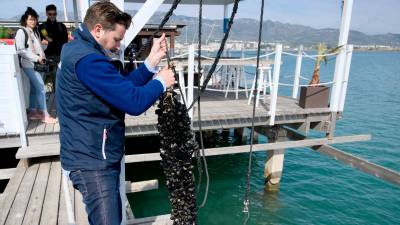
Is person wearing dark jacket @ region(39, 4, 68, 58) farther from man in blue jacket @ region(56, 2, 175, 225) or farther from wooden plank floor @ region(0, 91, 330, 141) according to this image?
man in blue jacket @ region(56, 2, 175, 225)

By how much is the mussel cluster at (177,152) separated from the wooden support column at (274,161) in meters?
5.33

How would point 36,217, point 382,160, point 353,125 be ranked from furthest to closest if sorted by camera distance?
point 353,125, point 382,160, point 36,217

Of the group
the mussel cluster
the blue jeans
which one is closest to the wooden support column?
the blue jeans

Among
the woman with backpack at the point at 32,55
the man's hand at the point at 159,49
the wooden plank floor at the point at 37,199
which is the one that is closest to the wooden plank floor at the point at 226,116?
the woman with backpack at the point at 32,55

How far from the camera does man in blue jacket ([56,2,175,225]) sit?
1.74m

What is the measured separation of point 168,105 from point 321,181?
8924mm

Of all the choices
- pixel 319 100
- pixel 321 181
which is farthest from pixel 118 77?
pixel 321 181

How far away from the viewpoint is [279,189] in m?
8.62

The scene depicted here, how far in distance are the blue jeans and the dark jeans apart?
3832 mm

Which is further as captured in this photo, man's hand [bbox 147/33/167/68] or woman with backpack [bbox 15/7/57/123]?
woman with backpack [bbox 15/7/57/123]

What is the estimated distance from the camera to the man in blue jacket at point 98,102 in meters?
1.74

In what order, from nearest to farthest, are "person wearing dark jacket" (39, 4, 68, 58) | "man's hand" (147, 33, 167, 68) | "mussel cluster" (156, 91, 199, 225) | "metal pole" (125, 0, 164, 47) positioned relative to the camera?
"man's hand" (147, 33, 167, 68), "mussel cluster" (156, 91, 199, 225), "metal pole" (125, 0, 164, 47), "person wearing dark jacket" (39, 4, 68, 58)

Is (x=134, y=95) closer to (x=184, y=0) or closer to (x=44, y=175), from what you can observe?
(x=44, y=175)

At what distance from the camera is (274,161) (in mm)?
7965
